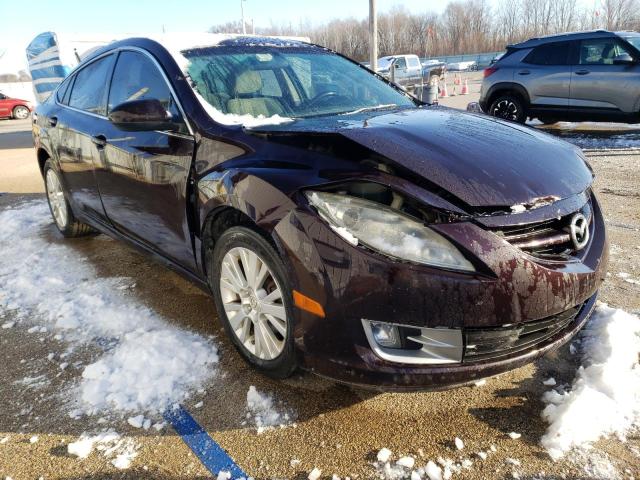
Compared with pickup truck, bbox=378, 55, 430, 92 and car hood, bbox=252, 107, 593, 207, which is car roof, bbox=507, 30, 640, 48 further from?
pickup truck, bbox=378, 55, 430, 92

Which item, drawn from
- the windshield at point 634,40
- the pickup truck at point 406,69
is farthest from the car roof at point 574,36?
the pickup truck at point 406,69

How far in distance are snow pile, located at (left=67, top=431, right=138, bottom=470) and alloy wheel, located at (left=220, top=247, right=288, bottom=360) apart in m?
0.65

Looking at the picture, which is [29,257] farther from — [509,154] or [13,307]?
Result: [509,154]

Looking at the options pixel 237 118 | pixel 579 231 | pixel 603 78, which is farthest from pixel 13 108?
pixel 579 231

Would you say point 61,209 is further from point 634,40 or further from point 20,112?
point 20,112

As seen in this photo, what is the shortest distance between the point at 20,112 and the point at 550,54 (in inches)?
910

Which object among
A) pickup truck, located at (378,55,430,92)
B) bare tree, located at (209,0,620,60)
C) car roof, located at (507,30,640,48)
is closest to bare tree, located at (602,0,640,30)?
bare tree, located at (209,0,620,60)

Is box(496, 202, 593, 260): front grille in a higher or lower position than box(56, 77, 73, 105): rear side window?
lower

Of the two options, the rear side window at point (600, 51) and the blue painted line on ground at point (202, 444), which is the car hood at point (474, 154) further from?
the rear side window at point (600, 51)

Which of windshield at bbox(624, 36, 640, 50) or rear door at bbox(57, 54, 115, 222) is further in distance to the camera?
windshield at bbox(624, 36, 640, 50)

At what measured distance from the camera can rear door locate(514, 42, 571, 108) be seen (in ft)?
28.1

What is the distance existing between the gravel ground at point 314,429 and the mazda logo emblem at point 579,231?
0.69 meters

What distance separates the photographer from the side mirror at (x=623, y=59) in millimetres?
7940

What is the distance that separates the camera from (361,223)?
1759mm
